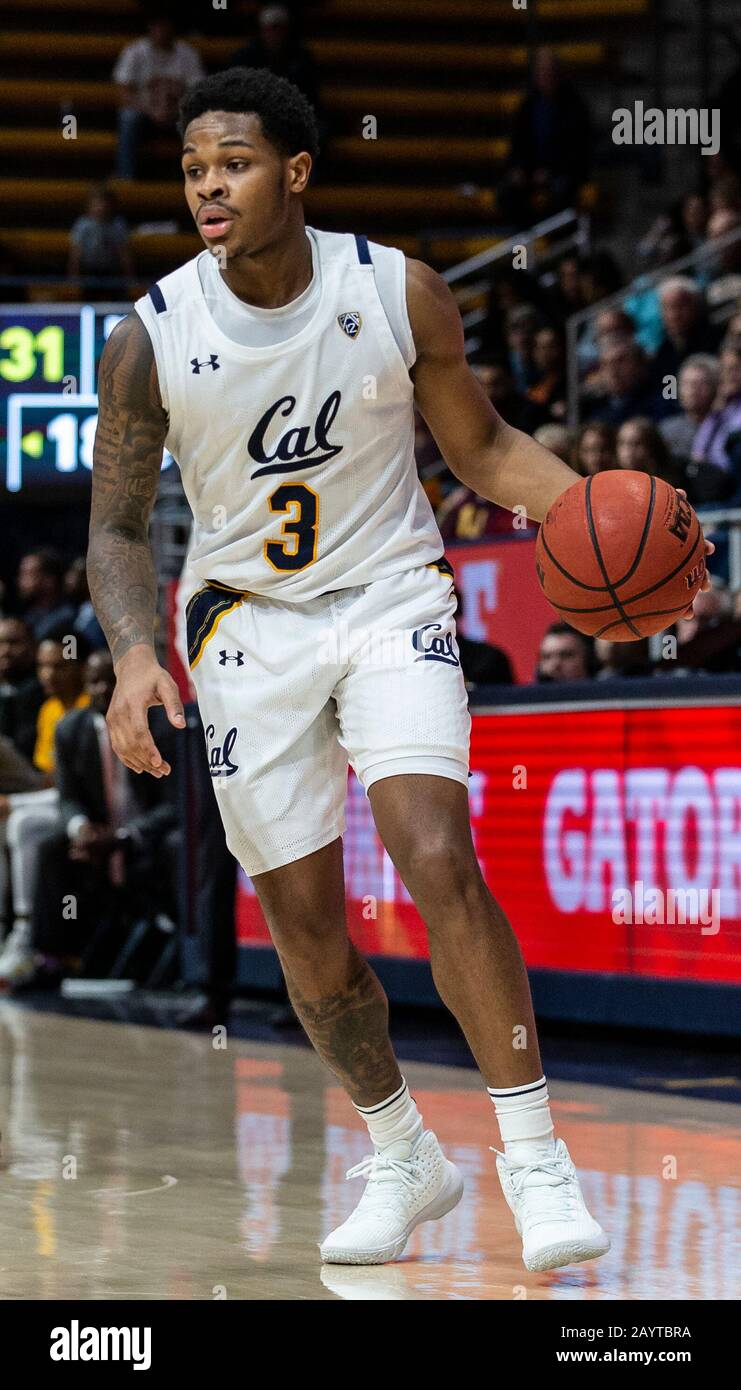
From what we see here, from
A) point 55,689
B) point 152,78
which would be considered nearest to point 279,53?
point 152,78

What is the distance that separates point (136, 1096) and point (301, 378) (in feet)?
10.6

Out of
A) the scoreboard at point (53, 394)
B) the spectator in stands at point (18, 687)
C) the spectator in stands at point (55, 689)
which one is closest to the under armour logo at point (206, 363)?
the spectator in stands at point (55, 689)

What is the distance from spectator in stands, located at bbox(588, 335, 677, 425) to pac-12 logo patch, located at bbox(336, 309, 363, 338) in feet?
23.8

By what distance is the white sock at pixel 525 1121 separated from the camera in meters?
3.55

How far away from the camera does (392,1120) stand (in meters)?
3.95

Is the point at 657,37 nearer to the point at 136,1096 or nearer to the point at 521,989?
the point at 136,1096

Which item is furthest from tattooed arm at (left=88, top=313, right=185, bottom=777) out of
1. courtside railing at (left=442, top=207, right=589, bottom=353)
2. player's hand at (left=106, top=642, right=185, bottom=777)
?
courtside railing at (left=442, top=207, right=589, bottom=353)

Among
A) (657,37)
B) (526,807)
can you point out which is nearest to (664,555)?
(526,807)

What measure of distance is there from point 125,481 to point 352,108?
1376 cm

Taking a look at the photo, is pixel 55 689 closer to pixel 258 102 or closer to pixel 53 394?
pixel 53 394

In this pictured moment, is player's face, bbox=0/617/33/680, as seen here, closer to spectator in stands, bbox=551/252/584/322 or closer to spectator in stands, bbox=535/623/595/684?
spectator in stands, bbox=535/623/595/684

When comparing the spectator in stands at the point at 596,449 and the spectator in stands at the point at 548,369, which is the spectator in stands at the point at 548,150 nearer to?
the spectator in stands at the point at 548,369

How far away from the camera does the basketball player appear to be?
3.70 meters
